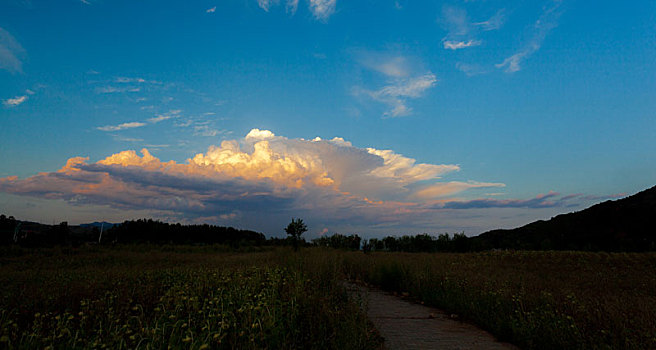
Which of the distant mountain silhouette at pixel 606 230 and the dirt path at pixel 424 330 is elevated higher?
the distant mountain silhouette at pixel 606 230

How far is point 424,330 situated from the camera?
5488 mm

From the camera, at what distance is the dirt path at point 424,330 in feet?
15.5

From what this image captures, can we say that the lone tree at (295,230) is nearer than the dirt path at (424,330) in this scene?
No

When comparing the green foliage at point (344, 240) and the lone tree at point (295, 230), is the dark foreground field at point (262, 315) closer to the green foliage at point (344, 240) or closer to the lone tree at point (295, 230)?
the lone tree at point (295, 230)

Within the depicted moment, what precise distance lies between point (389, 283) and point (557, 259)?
16.0m

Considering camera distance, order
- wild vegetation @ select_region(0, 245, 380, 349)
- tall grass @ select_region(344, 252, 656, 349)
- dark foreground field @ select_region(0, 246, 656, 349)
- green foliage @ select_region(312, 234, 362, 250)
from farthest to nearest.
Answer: green foliage @ select_region(312, 234, 362, 250) → tall grass @ select_region(344, 252, 656, 349) → dark foreground field @ select_region(0, 246, 656, 349) → wild vegetation @ select_region(0, 245, 380, 349)

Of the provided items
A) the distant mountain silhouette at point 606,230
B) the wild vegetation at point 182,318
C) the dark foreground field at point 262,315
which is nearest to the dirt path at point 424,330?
the dark foreground field at point 262,315

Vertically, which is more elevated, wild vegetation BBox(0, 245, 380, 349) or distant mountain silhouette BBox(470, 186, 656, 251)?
distant mountain silhouette BBox(470, 186, 656, 251)

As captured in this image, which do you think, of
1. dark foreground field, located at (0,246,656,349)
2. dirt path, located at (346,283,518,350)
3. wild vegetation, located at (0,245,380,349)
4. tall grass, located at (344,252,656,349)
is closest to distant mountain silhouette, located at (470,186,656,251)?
tall grass, located at (344,252,656,349)

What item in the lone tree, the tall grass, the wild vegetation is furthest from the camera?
the lone tree

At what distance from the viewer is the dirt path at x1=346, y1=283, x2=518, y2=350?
4.74 meters

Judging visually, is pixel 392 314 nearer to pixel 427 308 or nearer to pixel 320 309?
pixel 427 308

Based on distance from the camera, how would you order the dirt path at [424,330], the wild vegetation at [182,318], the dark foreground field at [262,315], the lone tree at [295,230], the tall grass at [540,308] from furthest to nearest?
the lone tree at [295,230] → the dirt path at [424,330] → the tall grass at [540,308] → the dark foreground field at [262,315] → the wild vegetation at [182,318]

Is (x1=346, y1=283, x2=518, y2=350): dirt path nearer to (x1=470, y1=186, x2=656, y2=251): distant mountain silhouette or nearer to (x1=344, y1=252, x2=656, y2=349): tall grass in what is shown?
(x1=344, y1=252, x2=656, y2=349): tall grass
